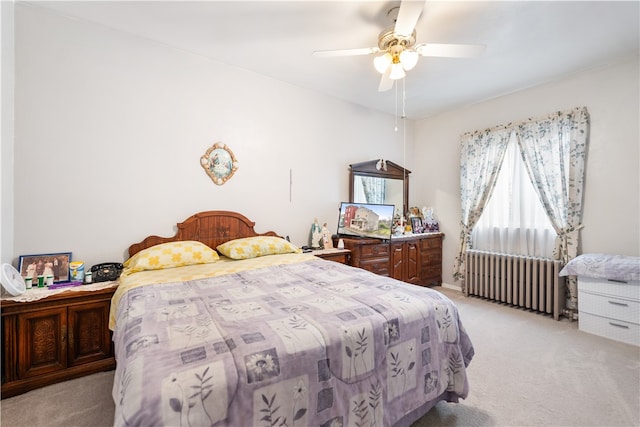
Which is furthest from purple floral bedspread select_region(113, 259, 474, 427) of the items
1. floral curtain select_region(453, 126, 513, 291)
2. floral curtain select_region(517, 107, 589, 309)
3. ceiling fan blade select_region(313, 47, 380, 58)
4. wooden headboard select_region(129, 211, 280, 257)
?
floral curtain select_region(453, 126, 513, 291)

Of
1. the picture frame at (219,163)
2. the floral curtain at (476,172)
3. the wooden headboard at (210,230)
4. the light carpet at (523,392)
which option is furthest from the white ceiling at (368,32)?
the light carpet at (523,392)

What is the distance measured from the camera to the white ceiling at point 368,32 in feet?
6.97

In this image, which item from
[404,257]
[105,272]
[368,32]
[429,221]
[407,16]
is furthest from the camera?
[429,221]

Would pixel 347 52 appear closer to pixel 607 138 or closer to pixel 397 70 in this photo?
pixel 397 70

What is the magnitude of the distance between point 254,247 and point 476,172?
11.1ft

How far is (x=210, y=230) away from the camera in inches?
115

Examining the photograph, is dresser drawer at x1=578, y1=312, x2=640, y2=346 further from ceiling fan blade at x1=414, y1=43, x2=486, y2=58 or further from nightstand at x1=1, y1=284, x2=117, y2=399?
nightstand at x1=1, y1=284, x2=117, y2=399

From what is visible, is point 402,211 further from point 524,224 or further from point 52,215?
point 52,215

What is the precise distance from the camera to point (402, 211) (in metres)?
4.65

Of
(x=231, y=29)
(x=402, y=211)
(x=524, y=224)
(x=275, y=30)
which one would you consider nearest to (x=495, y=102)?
(x=524, y=224)

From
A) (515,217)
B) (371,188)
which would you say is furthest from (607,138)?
(371,188)

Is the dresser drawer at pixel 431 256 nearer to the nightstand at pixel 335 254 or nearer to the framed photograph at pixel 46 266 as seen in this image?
the nightstand at pixel 335 254

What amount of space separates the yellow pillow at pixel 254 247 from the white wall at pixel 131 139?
0.38m

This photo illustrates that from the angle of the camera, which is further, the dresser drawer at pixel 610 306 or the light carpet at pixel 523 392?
the dresser drawer at pixel 610 306
